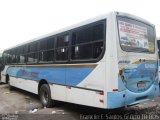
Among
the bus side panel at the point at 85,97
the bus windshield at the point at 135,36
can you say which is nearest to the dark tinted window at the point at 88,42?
the bus windshield at the point at 135,36

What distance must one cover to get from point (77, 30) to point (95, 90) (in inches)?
78.0

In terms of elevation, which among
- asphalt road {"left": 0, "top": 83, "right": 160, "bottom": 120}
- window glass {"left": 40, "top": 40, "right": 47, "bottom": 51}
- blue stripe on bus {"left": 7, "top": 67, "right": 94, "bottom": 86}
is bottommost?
asphalt road {"left": 0, "top": 83, "right": 160, "bottom": 120}

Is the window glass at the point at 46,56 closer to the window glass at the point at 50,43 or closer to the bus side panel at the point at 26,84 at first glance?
the window glass at the point at 50,43

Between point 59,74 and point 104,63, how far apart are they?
2.37m

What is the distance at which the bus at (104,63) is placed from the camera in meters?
5.74

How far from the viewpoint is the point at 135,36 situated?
253 inches

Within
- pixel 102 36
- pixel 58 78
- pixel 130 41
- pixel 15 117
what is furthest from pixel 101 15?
pixel 15 117

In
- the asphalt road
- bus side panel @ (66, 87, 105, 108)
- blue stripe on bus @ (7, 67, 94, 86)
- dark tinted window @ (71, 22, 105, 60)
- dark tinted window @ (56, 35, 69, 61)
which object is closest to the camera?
bus side panel @ (66, 87, 105, 108)

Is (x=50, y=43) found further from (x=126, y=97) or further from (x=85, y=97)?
(x=126, y=97)

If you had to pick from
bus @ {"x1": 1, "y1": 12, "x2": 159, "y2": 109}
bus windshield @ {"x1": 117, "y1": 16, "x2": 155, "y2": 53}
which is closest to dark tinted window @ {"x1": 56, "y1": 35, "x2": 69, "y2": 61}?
bus @ {"x1": 1, "y1": 12, "x2": 159, "y2": 109}

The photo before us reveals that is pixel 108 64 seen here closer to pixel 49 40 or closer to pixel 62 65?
pixel 62 65

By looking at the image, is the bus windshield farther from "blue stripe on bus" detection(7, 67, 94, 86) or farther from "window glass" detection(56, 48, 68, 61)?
"window glass" detection(56, 48, 68, 61)

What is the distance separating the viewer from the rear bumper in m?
5.64

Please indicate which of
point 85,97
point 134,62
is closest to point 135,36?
point 134,62
